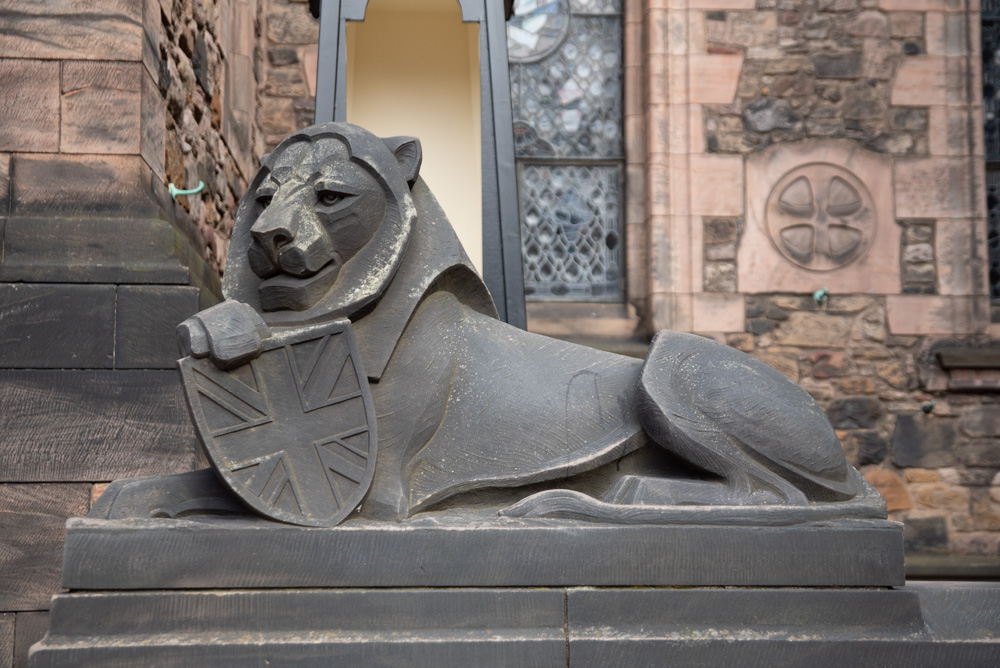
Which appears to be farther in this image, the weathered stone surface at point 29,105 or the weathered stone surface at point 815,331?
the weathered stone surface at point 815,331

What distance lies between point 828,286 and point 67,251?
19.5ft

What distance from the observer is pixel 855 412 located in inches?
314

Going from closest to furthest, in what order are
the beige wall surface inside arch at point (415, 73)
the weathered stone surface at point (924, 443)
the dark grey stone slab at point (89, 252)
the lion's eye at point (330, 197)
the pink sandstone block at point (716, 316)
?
the lion's eye at point (330, 197)
the dark grey stone slab at point (89, 252)
the beige wall surface inside arch at point (415, 73)
the weathered stone surface at point (924, 443)
the pink sandstone block at point (716, 316)

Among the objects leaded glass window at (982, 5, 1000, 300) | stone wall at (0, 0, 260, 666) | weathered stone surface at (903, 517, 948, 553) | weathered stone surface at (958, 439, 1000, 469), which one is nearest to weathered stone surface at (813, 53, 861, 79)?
leaded glass window at (982, 5, 1000, 300)

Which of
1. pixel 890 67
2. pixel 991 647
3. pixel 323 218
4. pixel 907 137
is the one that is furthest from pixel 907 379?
pixel 323 218

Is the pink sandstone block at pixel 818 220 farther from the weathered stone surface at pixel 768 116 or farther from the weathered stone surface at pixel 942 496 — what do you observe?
the weathered stone surface at pixel 942 496

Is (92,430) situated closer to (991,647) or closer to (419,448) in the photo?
(419,448)

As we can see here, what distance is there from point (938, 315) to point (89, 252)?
21.3ft

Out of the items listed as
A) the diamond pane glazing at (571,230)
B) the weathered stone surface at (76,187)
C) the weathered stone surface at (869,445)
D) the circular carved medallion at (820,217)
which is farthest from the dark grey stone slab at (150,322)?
the weathered stone surface at (869,445)

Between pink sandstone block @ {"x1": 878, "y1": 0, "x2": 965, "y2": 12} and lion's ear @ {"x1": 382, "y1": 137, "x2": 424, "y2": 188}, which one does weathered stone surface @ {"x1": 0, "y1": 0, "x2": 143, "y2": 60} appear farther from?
pink sandstone block @ {"x1": 878, "y1": 0, "x2": 965, "y2": 12}

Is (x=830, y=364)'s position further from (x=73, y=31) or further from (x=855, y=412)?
(x=73, y=31)

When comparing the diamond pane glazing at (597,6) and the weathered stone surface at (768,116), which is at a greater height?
the diamond pane glazing at (597,6)

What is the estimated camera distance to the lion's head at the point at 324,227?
2.62 meters

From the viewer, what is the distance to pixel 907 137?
27.3 ft
